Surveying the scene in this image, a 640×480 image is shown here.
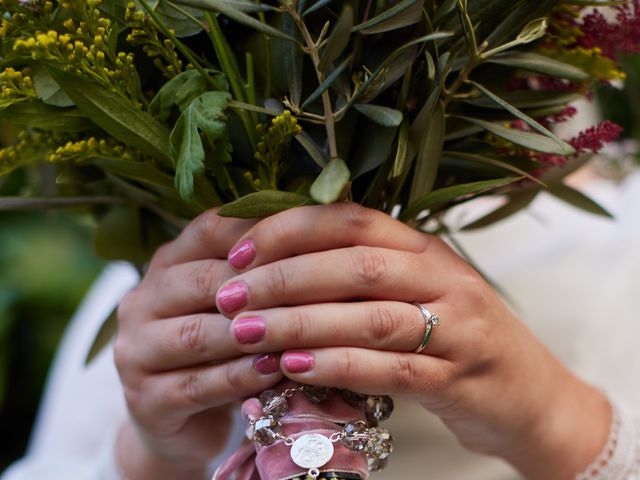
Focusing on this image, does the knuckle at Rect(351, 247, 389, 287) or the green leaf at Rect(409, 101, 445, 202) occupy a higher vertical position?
the green leaf at Rect(409, 101, 445, 202)

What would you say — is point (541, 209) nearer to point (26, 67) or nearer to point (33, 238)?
point (26, 67)

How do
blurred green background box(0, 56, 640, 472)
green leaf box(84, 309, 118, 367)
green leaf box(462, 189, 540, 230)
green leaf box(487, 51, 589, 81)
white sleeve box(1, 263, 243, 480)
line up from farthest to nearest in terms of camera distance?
blurred green background box(0, 56, 640, 472) → white sleeve box(1, 263, 243, 480) → green leaf box(84, 309, 118, 367) → green leaf box(462, 189, 540, 230) → green leaf box(487, 51, 589, 81)

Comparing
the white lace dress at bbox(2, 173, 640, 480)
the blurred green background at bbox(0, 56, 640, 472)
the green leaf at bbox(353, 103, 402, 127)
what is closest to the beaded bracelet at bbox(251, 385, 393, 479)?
the green leaf at bbox(353, 103, 402, 127)

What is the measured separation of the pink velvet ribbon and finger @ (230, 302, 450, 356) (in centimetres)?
5

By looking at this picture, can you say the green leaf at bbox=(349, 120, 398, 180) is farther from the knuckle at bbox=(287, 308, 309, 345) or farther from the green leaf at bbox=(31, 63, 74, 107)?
the green leaf at bbox=(31, 63, 74, 107)

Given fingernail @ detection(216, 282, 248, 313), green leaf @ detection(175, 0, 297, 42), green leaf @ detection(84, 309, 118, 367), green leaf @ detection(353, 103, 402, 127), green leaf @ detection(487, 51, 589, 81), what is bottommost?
green leaf @ detection(84, 309, 118, 367)

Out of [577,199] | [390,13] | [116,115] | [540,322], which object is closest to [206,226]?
[116,115]

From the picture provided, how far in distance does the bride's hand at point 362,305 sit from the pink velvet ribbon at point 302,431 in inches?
1.3

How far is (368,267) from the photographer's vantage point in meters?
0.54

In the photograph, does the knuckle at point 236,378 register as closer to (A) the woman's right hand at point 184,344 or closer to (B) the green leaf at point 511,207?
(A) the woman's right hand at point 184,344

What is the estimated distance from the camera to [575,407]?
754 millimetres

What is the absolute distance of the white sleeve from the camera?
3.26 feet

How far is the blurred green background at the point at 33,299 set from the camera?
5.96 ft

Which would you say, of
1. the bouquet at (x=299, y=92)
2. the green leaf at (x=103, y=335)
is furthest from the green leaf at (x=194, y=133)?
the green leaf at (x=103, y=335)
